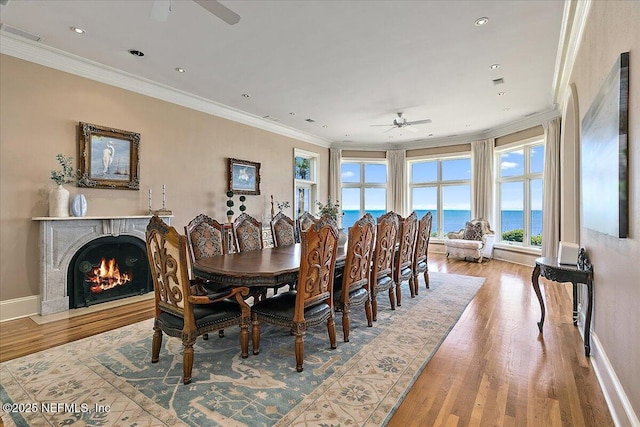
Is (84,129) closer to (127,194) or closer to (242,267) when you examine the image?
(127,194)

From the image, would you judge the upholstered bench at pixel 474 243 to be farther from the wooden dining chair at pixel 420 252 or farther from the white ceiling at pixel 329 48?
the wooden dining chair at pixel 420 252

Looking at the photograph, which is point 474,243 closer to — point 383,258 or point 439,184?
point 439,184

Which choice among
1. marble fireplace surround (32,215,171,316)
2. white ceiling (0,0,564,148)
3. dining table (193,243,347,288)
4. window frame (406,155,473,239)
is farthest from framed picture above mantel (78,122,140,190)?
window frame (406,155,473,239)

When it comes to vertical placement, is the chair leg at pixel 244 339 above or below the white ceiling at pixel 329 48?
below

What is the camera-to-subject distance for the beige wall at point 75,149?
352 cm

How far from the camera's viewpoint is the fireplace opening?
3.92 m

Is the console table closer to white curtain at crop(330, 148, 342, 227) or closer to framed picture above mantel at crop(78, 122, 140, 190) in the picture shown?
framed picture above mantel at crop(78, 122, 140, 190)

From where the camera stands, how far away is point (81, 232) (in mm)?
3922

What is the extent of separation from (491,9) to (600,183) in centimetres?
192

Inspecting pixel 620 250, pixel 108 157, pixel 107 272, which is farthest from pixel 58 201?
pixel 620 250

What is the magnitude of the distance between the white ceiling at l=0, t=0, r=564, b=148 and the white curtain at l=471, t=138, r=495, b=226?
187cm

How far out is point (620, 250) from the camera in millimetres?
1834

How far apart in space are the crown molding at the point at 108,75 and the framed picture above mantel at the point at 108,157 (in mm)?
696

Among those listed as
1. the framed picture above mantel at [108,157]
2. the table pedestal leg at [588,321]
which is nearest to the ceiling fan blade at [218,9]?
the framed picture above mantel at [108,157]
